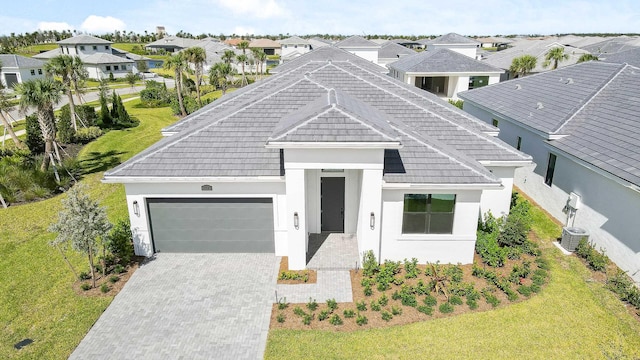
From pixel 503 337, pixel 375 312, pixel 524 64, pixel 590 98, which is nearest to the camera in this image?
pixel 503 337

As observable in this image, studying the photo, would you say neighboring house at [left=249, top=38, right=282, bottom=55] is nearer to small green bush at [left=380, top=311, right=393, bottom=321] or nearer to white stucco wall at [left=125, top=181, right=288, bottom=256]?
white stucco wall at [left=125, top=181, right=288, bottom=256]

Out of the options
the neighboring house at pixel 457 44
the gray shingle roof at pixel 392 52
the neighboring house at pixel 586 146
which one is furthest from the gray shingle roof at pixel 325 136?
the gray shingle roof at pixel 392 52

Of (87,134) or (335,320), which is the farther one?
(87,134)

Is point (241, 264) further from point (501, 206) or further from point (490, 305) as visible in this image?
→ point (501, 206)

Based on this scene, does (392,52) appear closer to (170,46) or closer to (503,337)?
(503,337)

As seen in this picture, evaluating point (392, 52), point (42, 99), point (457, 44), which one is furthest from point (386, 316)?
point (392, 52)

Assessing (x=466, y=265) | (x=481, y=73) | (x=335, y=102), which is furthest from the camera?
(x=481, y=73)

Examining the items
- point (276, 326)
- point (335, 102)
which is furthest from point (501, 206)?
point (276, 326)

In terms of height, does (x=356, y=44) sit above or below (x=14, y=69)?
above
